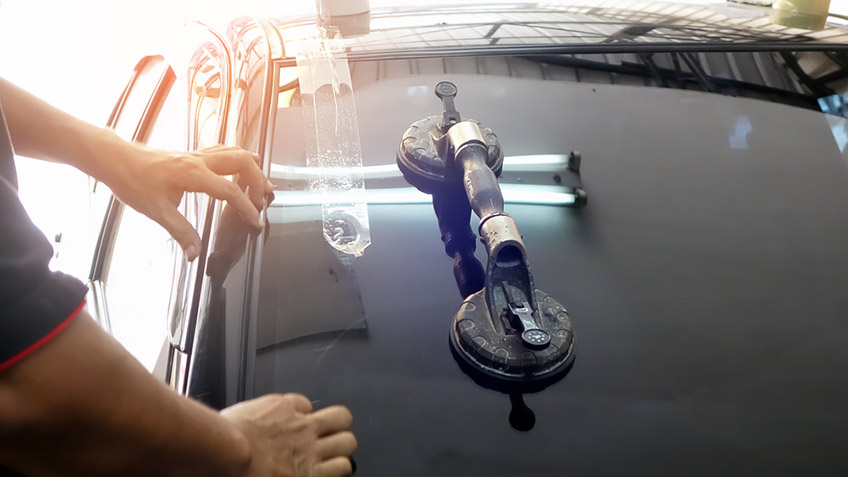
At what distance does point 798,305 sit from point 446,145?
54cm

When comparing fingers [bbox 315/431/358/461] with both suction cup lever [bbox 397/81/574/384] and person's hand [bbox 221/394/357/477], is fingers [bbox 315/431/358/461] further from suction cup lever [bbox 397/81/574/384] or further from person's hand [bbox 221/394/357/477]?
suction cup lever [bbox 397/81/574/384]

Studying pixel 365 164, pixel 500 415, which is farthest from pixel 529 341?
pixel 365 164

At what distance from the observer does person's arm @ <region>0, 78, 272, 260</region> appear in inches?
34.3

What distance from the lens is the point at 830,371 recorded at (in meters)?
0.71

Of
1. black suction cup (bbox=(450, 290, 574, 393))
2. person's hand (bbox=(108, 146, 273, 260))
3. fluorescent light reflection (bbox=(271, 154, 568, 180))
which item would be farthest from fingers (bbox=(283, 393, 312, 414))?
fluorescent light reflection (bbox=(271, 154, 568, 180))

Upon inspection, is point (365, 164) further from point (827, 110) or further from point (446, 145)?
point (827, 110)

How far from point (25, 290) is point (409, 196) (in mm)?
578

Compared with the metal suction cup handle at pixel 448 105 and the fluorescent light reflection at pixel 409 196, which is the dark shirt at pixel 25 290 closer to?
the fluorescent light reflection at pixel 409 196

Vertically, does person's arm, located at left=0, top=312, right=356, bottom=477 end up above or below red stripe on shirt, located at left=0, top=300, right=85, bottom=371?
below

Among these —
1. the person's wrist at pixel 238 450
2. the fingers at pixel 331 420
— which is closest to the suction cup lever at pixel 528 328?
the fingers at pixel 331 420

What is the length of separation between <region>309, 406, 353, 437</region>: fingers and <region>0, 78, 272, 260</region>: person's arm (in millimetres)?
319

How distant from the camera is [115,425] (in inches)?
21.0

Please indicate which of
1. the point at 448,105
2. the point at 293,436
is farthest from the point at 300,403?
the point at 448,105

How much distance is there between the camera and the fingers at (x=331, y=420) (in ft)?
2.14
